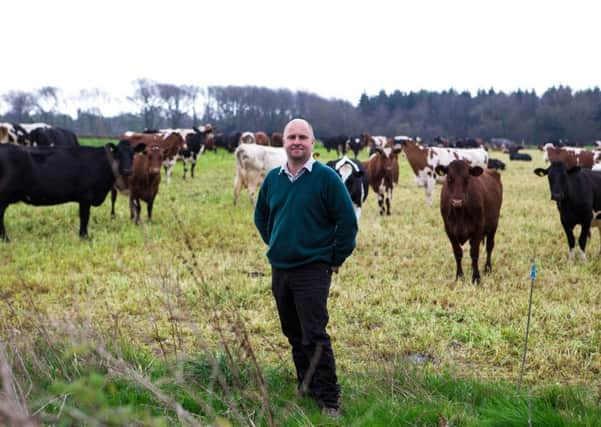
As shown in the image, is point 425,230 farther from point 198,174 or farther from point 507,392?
point 198,174

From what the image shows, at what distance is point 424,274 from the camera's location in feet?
25.6

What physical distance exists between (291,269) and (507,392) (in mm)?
1739

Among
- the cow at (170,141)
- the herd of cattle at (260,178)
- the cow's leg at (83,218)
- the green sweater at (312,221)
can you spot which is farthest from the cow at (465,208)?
the cow at (170,141)

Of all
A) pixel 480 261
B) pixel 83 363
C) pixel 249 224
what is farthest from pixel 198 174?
pixel 83 363

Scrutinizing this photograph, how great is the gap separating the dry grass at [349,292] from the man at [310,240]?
347 mm

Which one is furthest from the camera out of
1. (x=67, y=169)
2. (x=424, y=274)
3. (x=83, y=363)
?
(x=67, y=169)

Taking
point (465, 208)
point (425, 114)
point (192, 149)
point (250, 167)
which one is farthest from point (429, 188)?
point (425, 114)

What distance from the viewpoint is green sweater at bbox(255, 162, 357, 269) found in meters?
3.58

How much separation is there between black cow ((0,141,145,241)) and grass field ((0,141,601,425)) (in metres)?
0.67

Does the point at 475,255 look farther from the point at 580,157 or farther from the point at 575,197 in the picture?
the point at 580,157

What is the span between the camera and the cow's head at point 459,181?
704 cm

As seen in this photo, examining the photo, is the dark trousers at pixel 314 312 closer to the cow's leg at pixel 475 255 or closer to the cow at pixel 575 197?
the cow's leg at pixel 475 255

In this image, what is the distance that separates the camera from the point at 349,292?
22.2 feet

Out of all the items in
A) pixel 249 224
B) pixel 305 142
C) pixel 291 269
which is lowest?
pixel 249 224
